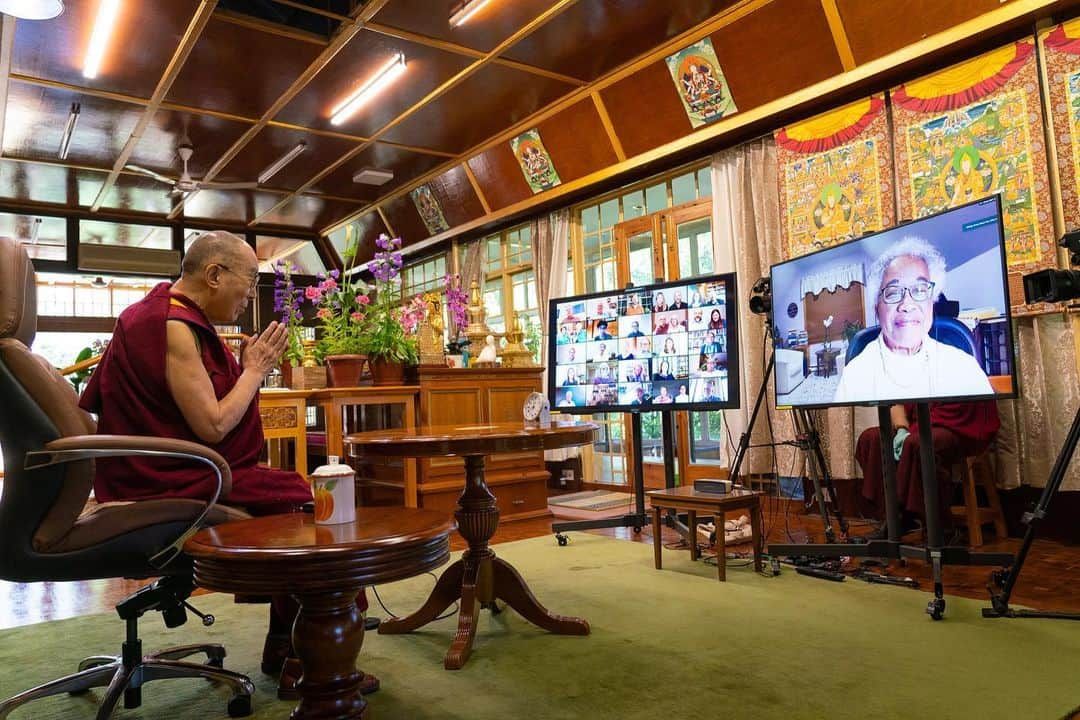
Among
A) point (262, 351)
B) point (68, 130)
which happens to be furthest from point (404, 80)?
point (262, 351)

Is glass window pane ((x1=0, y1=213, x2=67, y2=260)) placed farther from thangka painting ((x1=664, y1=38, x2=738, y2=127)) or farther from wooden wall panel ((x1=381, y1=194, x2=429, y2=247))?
thangka painting ((x1=664, y1=38, x2=738, y2=127))

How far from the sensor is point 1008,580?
2.18 m

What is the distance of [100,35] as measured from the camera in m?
4.34

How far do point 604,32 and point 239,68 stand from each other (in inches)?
98.2

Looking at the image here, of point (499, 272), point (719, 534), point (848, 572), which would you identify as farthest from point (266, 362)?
point (499, 272)

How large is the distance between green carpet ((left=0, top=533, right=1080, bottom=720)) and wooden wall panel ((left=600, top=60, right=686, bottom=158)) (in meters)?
3.29

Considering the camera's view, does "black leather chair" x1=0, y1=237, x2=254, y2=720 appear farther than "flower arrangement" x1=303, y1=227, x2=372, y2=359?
No

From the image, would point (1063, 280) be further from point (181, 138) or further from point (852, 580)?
point (181, 138)

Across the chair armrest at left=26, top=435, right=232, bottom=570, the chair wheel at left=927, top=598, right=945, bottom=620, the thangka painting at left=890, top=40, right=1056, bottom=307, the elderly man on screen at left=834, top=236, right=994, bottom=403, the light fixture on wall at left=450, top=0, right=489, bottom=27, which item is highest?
the light fixture on wall at left=450, top=0, right=489, bottom=27

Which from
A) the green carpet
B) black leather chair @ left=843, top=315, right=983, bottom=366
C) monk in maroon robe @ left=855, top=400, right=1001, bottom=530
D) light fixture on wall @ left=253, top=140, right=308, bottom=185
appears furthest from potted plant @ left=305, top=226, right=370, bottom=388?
black leather chair @ left=843, top=315, right=983, bottom=366

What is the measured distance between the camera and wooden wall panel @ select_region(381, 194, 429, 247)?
24.9ft

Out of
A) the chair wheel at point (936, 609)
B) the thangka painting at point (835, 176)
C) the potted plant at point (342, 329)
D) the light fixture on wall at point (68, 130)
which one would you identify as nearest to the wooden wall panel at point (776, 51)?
the thangka painting at point (835, 176)

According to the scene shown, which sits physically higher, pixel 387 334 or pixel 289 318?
pixel 289 318

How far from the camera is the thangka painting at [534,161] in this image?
5.88 meters
